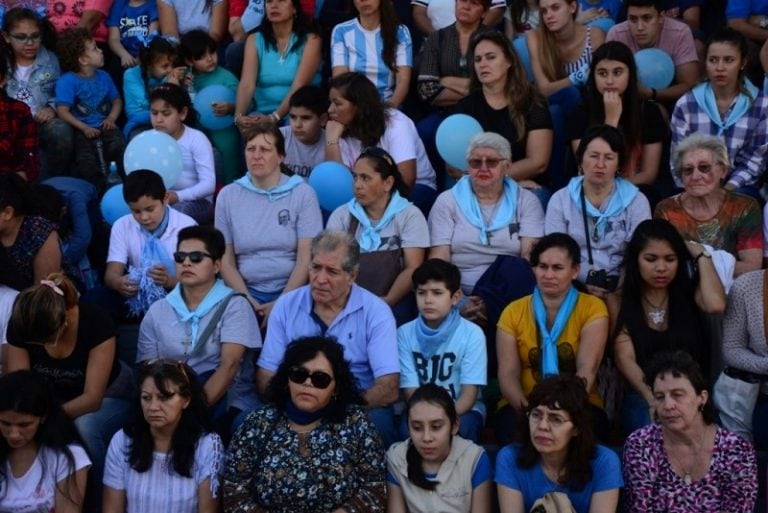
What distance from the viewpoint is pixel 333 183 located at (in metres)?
7.17

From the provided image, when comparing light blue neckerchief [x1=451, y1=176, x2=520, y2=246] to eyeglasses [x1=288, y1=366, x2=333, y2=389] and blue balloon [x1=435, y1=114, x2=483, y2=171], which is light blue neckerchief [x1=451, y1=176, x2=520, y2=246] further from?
eyeglasses [x1=288, y1=366, x2=333, y2=389]

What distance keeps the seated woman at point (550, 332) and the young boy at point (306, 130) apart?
2.03m

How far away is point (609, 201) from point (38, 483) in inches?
113

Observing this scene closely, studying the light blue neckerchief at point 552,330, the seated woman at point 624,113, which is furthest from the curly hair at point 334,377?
the seated woman at point 624,113

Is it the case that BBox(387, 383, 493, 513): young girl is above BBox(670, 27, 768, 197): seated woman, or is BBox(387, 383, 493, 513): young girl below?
below

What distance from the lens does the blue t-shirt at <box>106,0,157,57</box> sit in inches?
353

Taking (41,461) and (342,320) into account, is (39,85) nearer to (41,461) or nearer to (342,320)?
(342,320)

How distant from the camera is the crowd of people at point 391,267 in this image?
17.9ft

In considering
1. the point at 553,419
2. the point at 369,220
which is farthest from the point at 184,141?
the point at 553,419

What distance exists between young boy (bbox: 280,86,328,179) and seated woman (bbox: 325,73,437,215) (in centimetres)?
17

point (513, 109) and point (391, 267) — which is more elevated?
point (513, 109)

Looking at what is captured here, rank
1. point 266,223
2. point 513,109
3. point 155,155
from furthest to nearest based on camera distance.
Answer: point 513,109
point 155,155
point 266,223

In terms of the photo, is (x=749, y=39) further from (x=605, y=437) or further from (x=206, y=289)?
(x=206, y=289)

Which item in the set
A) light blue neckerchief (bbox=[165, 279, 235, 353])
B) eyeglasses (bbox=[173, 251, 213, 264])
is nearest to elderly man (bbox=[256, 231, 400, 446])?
light blue neckerchief (bbox=[165, 279, 235, 353])
